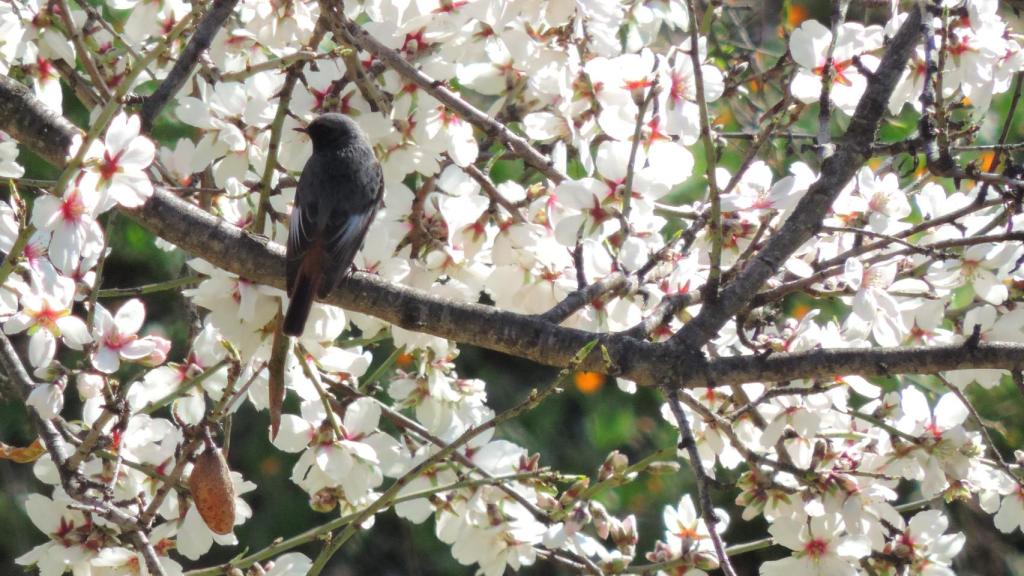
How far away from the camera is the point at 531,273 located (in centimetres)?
168

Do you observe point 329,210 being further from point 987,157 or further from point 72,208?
point 987,157

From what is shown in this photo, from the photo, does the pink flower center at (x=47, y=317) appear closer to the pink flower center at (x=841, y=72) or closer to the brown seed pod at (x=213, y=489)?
the brown seed pod at (x=213, y=489)

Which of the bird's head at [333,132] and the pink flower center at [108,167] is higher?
the bird's head at [333,132]

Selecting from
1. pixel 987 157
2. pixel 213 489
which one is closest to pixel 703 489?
pixel 213 489

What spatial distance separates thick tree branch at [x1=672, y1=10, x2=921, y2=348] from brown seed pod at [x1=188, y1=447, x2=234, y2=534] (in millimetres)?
583

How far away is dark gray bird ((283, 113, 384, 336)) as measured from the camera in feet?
4.89

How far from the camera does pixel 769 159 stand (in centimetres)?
230

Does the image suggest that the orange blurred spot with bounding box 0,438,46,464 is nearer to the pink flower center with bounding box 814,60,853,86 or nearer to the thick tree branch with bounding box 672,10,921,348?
the thick tree branch with bounding box 672,10,921,348

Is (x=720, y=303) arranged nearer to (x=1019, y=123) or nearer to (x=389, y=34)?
(x=389, y=34)

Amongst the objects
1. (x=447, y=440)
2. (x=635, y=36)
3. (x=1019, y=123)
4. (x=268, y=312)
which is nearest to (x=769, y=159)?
(x=635, y=36)

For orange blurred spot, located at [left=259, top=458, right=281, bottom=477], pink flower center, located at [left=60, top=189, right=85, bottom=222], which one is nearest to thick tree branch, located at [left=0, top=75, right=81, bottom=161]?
pink flower center, located at [left=60, top=189, right=85, bottom=222]

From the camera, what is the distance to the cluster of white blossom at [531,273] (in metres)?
1.49

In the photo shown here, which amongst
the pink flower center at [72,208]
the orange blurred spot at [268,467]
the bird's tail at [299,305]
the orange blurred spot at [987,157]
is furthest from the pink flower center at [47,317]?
Result: the orange blurred spot at [268,467]

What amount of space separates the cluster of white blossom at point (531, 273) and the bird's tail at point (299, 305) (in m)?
0.04
